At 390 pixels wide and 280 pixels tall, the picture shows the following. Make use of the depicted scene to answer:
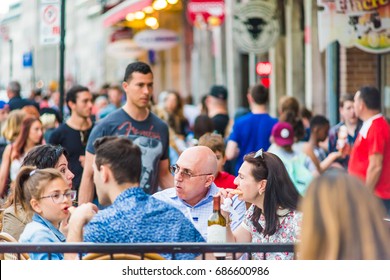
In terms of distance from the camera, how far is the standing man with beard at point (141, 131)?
10.3m

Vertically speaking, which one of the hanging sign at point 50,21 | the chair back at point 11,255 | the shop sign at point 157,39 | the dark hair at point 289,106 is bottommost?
the chair back at point 11,255

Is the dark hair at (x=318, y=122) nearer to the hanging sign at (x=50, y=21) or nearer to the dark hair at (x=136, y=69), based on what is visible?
the dark hair at (x=136, y=69)

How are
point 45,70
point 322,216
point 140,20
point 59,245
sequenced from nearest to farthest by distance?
1. point 322,216
2. point 59,245
3. point 140,20
4. point 45,70

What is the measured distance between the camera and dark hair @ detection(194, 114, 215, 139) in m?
14.3

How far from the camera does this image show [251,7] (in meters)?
20.5

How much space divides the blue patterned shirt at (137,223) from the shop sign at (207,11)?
2135 cm

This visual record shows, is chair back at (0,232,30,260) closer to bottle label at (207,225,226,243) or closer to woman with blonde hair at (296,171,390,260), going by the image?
bottle label at (207,225,226,243)

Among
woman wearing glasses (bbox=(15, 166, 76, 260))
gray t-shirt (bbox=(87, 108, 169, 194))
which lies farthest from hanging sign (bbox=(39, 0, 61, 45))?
woman wearing glasses (bbox=(15, 166, 76, 260))

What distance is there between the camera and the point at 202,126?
14.3m

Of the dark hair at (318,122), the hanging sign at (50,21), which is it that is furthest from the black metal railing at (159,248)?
the hanging sign at (50,21)
